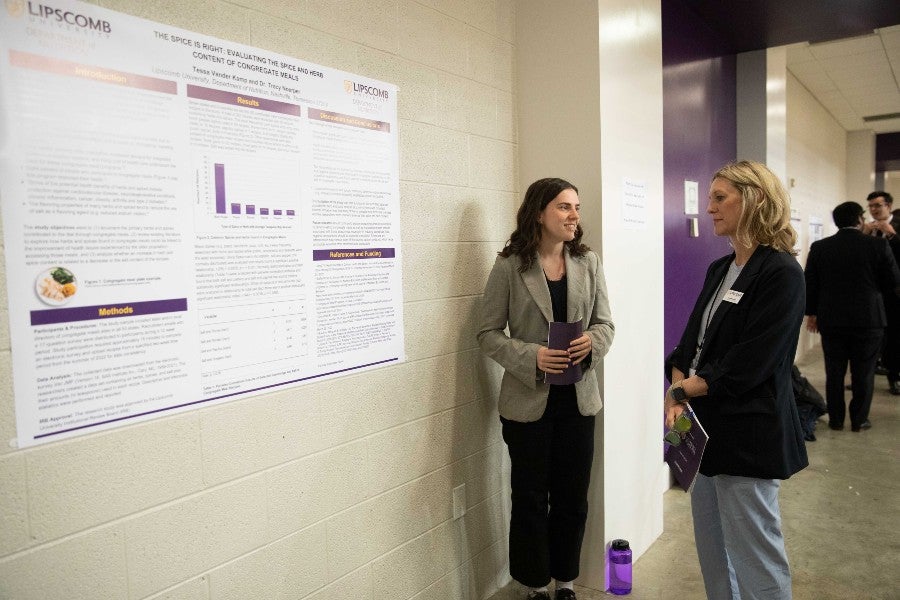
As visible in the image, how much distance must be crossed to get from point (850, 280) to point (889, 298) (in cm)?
112

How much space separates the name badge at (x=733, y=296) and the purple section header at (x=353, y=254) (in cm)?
111

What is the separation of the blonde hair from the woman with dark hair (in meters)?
0.60

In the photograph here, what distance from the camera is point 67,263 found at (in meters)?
1.30

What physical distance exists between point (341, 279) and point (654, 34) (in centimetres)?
212

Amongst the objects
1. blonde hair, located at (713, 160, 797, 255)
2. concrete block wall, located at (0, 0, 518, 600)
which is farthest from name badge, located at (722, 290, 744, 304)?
concrete block wall, located at (0, 0, 518, 600)

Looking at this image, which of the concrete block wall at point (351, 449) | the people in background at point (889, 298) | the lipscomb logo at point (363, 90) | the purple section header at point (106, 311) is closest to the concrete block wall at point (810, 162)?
the people in background at point (889, 298)

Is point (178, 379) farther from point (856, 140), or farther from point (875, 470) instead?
point (856, 140)

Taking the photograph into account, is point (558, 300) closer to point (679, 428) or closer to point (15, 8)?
point (679, 428)

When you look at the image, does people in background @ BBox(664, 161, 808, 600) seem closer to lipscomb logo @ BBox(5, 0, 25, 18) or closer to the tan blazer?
the tan blazer

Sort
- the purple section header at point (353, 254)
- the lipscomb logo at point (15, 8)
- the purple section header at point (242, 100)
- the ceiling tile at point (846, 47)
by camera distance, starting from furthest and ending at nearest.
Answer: the ceiling tile at point (846, 47), the purple section header at point (353, 254), the purple section header at point (242, 100), the lipscomb logo at point (15, 8)

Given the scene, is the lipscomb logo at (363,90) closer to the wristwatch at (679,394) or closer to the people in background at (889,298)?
the wristwatch at (679,394)

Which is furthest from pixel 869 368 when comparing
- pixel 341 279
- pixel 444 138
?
pixel 341 279

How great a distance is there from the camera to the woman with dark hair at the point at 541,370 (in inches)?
89.4

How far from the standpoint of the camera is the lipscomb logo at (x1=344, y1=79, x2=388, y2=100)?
75.9 inches
